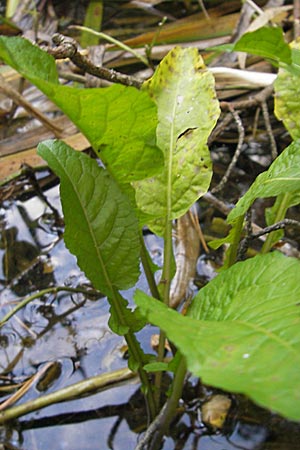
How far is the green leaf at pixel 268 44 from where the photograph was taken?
700 mm

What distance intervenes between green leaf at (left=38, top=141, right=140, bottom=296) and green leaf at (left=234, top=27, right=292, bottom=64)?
0.87ft

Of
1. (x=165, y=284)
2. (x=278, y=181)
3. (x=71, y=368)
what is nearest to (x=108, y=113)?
(x=278, y=181)

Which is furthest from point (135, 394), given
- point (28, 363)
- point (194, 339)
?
point (194, 339)

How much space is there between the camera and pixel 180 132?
1.02 meters

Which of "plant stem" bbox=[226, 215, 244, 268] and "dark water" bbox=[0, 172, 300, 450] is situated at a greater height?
"plant stem" bbox=[226, 215, 244, 268]

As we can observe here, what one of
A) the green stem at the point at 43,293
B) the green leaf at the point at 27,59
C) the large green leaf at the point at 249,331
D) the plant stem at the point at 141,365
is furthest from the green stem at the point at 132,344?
the green leaf at the point at 27,59

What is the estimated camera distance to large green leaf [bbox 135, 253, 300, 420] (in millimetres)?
484

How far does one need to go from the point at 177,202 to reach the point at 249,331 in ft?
1.44

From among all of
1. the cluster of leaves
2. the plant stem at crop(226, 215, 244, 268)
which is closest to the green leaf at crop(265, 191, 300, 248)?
the cluster of leaves

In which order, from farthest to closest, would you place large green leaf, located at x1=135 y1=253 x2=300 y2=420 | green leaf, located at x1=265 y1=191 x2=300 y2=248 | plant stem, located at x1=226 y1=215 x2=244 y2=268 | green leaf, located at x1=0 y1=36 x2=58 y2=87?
green leaf, located at x1=265 y1=191 x2=300 y2=248 → plant stem, located at x1=226 y1=215 x2=244 y2=268 → green leaf, located at x1=0 y1=36 x2=58 y2=87 → large green leaf, located at x1=135 y1=253 x2=300 y2=420

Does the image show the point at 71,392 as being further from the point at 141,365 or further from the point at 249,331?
the point at 249,331

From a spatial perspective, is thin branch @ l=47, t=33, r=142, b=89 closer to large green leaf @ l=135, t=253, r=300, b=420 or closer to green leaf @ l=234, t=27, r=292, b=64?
green leaf @ l=234, t=27, r=292, b=64

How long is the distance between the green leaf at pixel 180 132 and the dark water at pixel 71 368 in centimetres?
31

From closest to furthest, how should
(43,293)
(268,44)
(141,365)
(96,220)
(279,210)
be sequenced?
(268,44)
(96,220)
(141,365)
(279,210)
(43,293)
